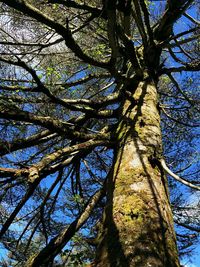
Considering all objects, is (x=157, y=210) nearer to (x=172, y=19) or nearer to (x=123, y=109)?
(x=123, y=109)

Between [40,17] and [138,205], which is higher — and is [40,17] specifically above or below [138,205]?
above

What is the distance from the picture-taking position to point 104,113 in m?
3.49

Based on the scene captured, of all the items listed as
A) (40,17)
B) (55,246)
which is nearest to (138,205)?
(55,246)

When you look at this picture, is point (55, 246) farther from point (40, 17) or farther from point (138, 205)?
point (40, 17)

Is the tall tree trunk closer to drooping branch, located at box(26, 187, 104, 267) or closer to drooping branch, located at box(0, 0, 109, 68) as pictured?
drooping branch, located at box(26, 187, 104, 267)

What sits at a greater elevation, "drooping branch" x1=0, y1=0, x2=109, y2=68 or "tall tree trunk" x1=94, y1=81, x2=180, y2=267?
"drooping branch" x1=0, y1=0, x2=109, y2=68

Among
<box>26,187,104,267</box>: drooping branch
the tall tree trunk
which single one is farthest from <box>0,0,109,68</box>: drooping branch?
<box>26,187,104,267</box>: drooping branch

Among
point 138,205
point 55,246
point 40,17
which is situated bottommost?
point 55,246

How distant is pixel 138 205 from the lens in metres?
1.97

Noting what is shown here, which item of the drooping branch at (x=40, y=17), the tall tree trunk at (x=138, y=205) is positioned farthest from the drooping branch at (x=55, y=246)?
the drooping branch at (x=40, y=17)

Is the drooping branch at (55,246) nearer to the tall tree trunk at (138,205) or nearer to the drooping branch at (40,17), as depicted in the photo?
the tall tree trunk at (138,205)

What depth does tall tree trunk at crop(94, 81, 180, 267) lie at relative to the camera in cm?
167

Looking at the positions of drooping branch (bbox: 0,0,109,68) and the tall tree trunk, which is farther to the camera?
drooping branch (bbox: 0,0,109,68)

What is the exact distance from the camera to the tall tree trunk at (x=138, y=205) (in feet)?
5.49
